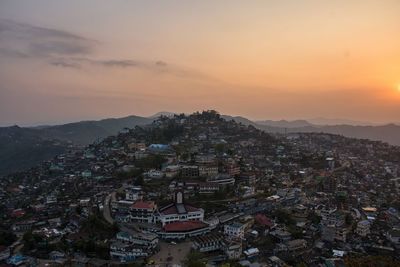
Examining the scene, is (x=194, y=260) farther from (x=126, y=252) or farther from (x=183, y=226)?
(x=183, y=226)

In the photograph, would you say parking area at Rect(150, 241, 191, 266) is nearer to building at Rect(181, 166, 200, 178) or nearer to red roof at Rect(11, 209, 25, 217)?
building at Rect(181, 166, 200, 178)

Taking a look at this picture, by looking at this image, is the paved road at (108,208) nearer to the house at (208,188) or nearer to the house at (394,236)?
the house at (208,188)

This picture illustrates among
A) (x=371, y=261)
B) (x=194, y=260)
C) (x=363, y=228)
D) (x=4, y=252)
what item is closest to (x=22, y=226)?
(x=4, y=252)

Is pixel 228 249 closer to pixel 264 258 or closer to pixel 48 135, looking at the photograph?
pixel 264 258

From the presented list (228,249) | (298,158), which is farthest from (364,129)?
(228,249)

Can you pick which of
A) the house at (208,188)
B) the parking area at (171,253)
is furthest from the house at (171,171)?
the parking area at (171,253)

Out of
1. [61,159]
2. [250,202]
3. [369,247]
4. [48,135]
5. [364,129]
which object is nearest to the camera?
[369,247]

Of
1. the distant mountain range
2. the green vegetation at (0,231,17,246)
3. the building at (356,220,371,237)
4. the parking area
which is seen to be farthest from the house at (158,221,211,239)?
the distant mountain range
